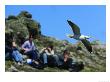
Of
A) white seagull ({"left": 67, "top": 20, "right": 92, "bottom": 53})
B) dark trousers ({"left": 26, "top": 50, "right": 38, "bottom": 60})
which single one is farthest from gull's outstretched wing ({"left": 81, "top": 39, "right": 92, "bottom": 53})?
dark trousers ({"left": 26, "top": 50, "right": 38, "bottom": 60})

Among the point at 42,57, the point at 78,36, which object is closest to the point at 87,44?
the point at 78,36

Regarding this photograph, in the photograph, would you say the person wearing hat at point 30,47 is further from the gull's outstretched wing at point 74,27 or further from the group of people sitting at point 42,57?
the gull's outstretched wing at point 74,27

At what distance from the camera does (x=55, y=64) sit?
2795 mm

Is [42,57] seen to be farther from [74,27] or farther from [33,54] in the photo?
[74,27]

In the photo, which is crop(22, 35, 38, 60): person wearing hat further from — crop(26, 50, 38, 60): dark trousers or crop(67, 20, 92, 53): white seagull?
crop(67, 20, 92, 53): white seagull

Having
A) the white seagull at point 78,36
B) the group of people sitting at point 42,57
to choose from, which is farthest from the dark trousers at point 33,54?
the white seagull at point 78,36

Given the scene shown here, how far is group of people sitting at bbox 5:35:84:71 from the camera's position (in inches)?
110

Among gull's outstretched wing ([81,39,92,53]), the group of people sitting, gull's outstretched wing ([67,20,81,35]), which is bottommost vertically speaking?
the group of people sitting

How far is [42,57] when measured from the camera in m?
2.80
